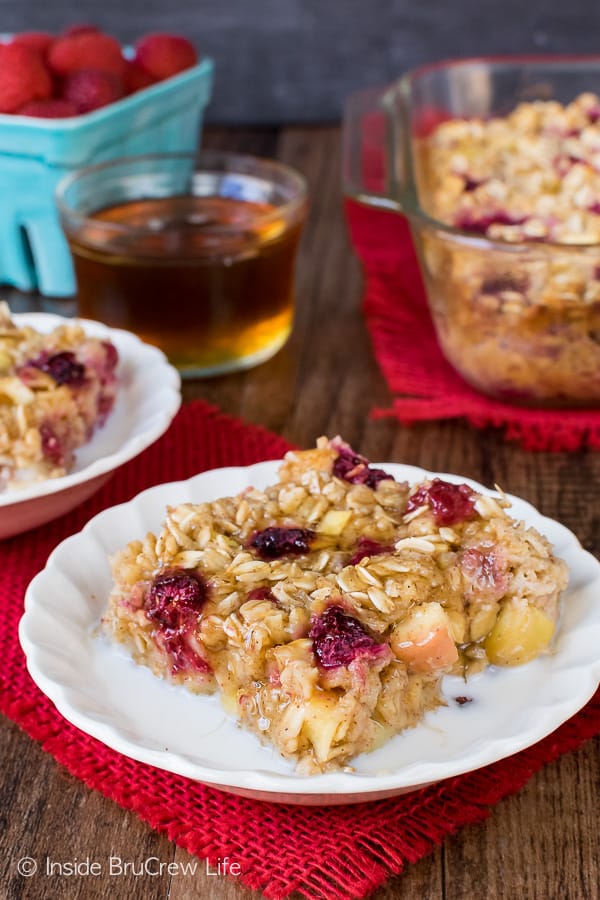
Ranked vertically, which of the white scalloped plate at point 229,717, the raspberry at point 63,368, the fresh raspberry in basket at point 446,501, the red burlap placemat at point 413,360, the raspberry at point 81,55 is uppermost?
the raspberry at point 81,55

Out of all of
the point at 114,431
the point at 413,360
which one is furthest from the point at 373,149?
the point at 114,431

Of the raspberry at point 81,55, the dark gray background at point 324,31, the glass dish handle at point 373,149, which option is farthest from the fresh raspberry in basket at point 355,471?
the dark gray background at point 324,31

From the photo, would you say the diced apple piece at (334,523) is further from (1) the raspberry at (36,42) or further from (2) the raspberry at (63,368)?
(1) the raspberry at (36,42)

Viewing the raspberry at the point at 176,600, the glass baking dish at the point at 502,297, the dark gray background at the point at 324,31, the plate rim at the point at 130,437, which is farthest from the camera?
the dark gray background at the point at 324,31

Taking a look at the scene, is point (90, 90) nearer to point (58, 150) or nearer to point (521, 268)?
point (58, 150)

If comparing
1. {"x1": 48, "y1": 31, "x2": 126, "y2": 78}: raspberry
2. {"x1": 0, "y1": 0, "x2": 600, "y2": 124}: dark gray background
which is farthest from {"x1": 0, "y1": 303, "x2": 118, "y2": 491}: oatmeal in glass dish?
{"x1": 0, "y1": 0, "x2": 600, "y2": 124}: dark gray background

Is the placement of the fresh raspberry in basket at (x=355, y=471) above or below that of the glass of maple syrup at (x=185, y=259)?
above

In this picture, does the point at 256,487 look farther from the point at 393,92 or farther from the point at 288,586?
the point at 393,92
